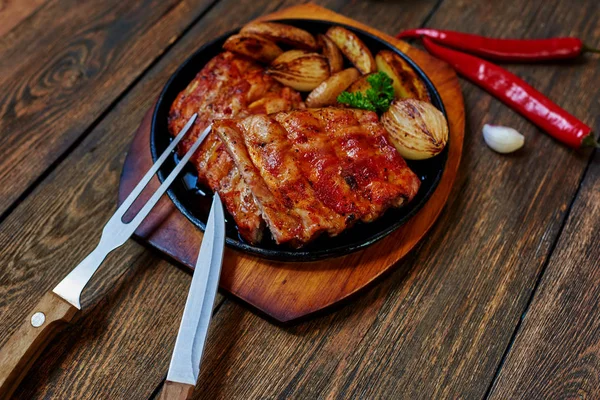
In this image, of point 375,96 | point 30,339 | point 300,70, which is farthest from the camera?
point 300,70

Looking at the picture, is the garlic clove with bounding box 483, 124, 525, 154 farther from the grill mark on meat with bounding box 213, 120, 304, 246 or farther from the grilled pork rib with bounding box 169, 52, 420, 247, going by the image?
the grill mark on meat with bounding box 213, 120, 304, 246

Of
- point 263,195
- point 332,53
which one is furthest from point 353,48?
point 263,195

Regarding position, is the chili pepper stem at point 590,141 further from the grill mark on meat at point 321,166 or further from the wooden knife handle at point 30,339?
the wooden knife handle at point 30,339

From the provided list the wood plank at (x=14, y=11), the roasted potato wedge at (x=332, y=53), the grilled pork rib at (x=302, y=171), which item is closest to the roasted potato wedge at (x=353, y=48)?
the roasted potato wedge at (x=332, y=53)

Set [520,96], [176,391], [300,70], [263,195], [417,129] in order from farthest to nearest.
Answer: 1. [520,96]
2. [300,70]
3. [417,129]
4. [263,195]
5. [176,391]

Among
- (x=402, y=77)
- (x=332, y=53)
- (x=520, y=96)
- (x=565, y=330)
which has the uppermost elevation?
A: (x=332, y=53)

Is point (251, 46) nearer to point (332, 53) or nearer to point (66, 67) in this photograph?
point (332, 53)

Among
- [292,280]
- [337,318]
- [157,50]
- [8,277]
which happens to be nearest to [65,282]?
[8,277]
